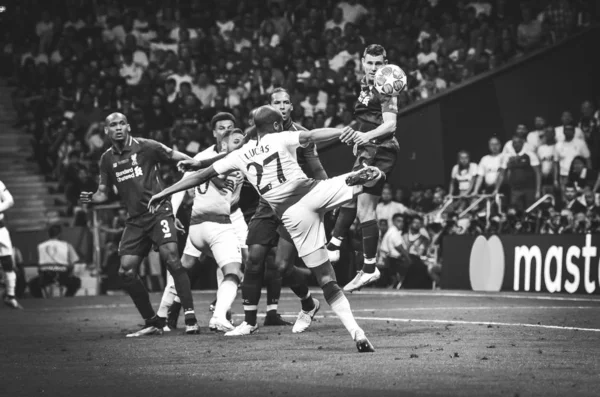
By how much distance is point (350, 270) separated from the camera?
2236 cm

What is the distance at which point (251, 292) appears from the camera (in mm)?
12195

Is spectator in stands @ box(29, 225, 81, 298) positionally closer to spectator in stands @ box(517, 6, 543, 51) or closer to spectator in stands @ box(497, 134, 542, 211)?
spectator in stands @ box(497, 134, 542, 211)

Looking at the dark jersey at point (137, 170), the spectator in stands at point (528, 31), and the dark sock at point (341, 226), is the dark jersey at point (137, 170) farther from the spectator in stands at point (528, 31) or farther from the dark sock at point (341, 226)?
the spectator in stands at point (528, 31)

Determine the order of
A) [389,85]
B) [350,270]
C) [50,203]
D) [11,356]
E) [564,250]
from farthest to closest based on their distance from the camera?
1. [50,203]
2. [350,270]
3. [564,250]
4. [389,85]
5. [11,356]

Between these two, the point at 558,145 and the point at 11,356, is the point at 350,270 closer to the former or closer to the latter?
the point at 558,145

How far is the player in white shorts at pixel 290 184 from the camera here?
10031mm

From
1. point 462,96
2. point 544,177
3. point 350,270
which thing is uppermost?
point 462,96

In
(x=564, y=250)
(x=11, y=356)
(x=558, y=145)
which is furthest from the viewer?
(x=558, y=145)

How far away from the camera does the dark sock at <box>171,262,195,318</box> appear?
41.2 ft

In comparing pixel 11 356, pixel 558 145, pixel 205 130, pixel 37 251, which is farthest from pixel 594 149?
pixel 11 356

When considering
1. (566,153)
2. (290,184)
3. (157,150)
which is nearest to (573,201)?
(566,153)

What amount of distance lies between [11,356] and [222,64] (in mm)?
17658

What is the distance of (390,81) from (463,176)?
10709 mm

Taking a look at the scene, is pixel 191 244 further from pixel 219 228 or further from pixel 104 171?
pixel 104 171
